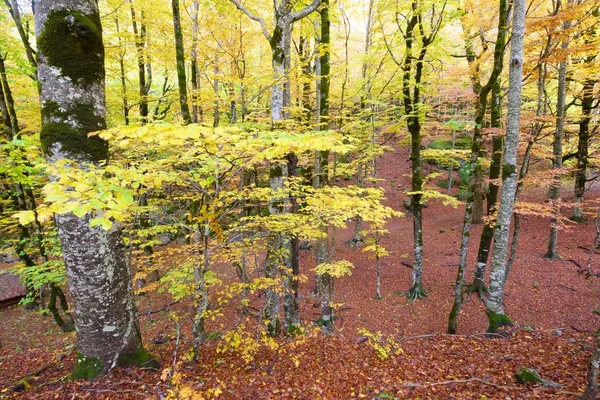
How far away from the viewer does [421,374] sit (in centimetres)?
491

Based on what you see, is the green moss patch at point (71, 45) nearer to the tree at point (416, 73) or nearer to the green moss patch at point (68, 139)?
the green moss patch at point (68, 139)

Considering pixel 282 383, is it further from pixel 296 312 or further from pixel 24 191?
pixel 24 191

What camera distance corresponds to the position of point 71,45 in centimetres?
338

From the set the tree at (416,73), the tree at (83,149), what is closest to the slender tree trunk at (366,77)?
the tree at (416,73)

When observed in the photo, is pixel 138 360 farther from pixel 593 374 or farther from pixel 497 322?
pixel 497 322

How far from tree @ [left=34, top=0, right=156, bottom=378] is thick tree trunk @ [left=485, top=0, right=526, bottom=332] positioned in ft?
→ 24.2

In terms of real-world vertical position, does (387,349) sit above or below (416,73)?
below

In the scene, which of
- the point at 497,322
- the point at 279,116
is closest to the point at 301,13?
the point at 279,116

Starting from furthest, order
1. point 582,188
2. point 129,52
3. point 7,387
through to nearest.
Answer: point 582,188 → point 129,52 → point 7,387

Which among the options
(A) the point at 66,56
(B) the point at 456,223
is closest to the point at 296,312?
(A) the point at 66,56

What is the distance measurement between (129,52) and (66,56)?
10668mm

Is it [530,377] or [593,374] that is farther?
[530,377]

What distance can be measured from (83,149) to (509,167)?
787 cm

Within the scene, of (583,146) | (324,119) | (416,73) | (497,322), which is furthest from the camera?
(583,146)
